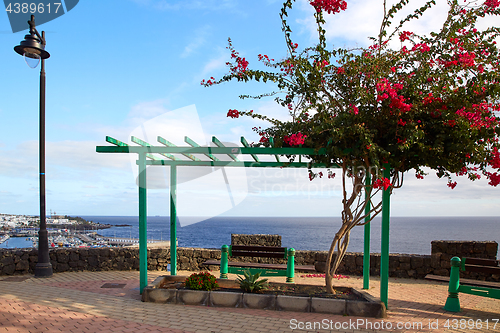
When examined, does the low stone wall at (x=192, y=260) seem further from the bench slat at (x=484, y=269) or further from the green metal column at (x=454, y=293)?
the green metal column at (x=454, y=293)

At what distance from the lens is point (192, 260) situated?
8.94 metres

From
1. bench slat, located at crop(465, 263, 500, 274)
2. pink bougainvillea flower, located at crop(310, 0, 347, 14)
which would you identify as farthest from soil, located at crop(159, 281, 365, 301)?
pink bougainvillea flower, located at crop(310, 0, 347, 14)

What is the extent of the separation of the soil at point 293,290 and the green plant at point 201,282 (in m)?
0.15

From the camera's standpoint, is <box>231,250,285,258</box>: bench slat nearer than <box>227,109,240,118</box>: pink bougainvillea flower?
No

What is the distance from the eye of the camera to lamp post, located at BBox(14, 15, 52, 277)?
304 inches

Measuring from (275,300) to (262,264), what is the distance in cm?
216

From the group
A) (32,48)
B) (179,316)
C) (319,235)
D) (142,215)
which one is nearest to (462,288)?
(179,316)

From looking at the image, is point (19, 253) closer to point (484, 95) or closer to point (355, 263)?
point (355, 263)

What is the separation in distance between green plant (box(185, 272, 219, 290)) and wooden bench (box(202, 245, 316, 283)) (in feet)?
4.58

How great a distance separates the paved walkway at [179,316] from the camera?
14.7ft

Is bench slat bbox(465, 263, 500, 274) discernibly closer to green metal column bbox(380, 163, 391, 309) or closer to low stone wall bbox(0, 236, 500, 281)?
green metal column bbox(380, 163, 391, 309)

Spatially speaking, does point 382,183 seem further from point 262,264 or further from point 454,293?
point 262,264

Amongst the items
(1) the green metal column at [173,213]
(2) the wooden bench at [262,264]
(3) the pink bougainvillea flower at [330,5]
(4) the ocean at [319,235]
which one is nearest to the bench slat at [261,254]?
(2) the wooden bench at [262,264]

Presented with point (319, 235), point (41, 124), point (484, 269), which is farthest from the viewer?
point (319, 235)
